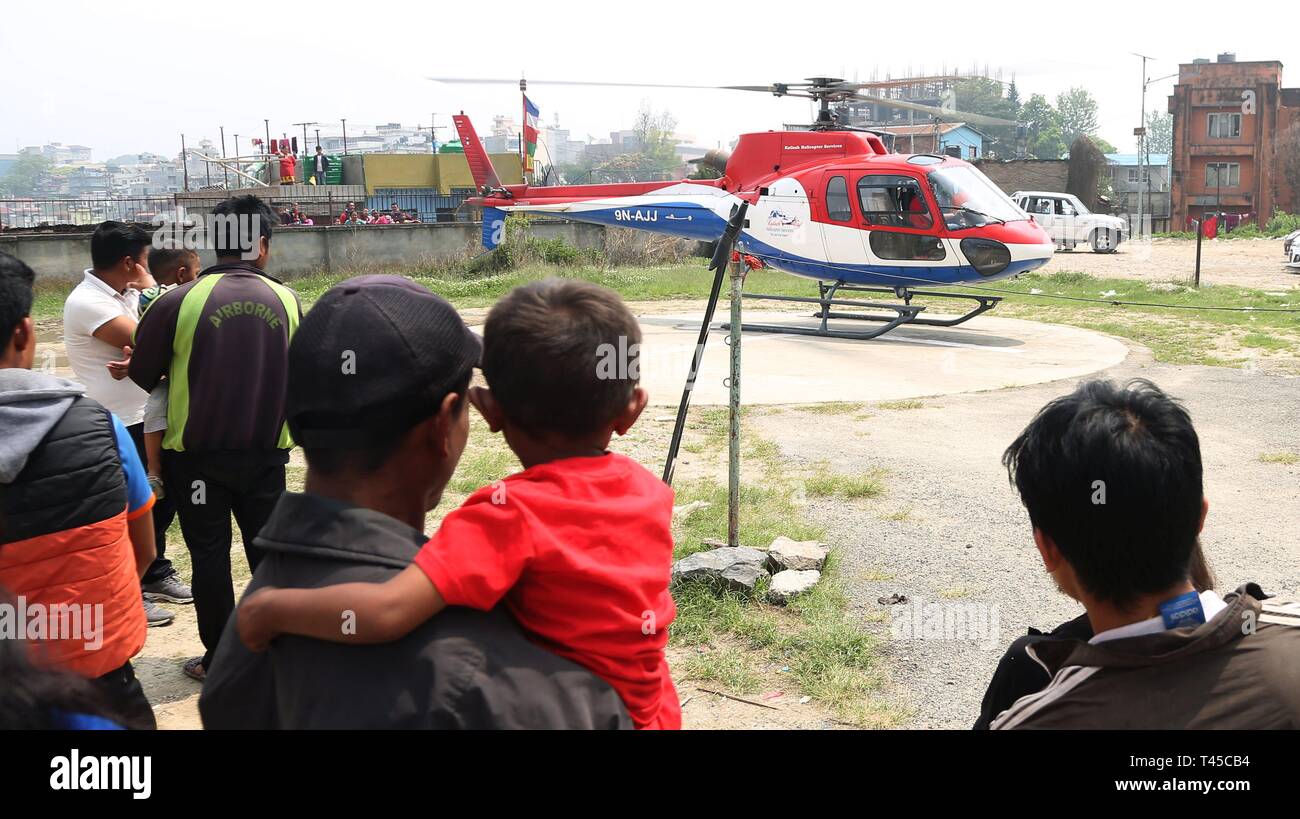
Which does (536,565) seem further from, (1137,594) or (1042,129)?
(1042,129)

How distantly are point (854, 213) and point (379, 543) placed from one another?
13126 millimetres

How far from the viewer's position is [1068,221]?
3250cm

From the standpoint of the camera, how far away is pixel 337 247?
21922 millimetres

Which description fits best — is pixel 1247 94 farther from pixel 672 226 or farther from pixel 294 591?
pixel 294 591

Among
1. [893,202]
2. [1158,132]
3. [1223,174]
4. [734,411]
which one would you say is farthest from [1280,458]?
[1158,132]

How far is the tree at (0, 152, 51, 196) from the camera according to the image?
114 meters

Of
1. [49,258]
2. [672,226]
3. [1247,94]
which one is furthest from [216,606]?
[1247,94]

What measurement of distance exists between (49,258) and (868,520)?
1801 cm

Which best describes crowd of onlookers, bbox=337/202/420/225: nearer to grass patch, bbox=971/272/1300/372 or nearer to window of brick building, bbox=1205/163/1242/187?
grass patch, bbox=971/272/1300/372

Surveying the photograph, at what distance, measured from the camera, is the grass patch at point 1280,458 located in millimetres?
7404

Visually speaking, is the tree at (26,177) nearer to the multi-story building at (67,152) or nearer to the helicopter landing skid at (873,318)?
the multi-story building at (67,152)

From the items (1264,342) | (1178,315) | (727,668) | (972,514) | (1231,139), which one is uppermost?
(1231,139)

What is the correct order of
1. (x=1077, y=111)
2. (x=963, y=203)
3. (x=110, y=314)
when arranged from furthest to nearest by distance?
(x=1077, y=111)
(x=963, y=203)
(x=110, y=314)

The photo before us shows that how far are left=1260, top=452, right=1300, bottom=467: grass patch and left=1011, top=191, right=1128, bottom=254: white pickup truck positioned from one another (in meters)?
25.4
